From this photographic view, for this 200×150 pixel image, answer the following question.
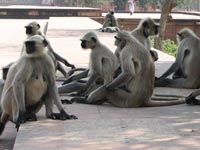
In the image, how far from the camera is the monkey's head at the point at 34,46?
16.6ft

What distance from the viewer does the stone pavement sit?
168 inches

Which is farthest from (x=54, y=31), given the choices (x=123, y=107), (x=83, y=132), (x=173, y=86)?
(x=83, y=132)

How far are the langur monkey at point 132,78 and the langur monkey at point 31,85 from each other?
35.1 inches

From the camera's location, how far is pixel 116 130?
4.74 metres

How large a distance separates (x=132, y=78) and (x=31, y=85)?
123cm

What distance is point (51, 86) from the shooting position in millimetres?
5160

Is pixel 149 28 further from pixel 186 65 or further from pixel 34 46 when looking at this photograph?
pixel 34 46

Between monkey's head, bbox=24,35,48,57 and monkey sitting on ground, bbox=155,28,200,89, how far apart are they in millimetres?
Result: 2668

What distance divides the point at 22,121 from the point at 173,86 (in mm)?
2972

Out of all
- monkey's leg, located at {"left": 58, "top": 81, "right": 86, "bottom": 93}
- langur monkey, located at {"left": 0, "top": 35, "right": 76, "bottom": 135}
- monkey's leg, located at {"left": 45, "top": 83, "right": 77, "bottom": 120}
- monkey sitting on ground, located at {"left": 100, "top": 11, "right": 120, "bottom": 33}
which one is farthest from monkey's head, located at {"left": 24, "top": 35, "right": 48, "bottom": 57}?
monkey sitting on ground, located at {"left": 100, "top": 11, "right": 120, "bottom": 33}

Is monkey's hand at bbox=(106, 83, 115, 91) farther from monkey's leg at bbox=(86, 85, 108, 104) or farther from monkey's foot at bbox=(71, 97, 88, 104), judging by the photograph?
monkey's foot at bbox=(71, 97, 88, 104)

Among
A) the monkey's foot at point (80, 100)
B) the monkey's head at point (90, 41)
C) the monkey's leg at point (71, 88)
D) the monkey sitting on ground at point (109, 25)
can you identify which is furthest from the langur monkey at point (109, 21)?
the monkey's foot at point (80, 100)

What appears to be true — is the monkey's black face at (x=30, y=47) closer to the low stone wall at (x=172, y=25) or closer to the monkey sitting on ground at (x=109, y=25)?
the monkey sitting on ground at (x=109, y=25)

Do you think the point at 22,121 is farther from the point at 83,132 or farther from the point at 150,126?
the point at 150,126
